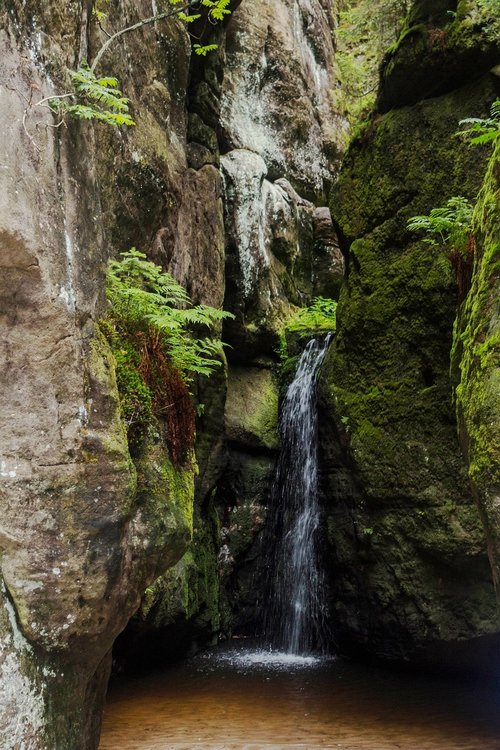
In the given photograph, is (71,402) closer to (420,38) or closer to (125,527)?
(125,527)

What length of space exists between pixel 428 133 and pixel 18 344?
26.4 feet

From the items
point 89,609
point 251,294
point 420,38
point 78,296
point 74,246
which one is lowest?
point 89,609

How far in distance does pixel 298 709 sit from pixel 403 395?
4.68 m

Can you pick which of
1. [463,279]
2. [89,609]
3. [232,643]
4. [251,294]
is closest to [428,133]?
[463,279]

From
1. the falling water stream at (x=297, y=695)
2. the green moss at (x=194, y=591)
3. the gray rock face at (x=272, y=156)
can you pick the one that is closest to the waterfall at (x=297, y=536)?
the falling water stream at (x=297, y=695)

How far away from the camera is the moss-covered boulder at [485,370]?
4.46 metres

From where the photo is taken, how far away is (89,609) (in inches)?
171

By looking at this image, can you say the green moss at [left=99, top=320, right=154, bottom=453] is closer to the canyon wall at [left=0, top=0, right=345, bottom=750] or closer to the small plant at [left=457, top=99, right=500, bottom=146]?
the canyon wall at [left=0, top=0, right=345, bottom=750]

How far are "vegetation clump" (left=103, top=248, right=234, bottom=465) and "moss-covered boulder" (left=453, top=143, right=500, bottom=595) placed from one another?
9.01 ft

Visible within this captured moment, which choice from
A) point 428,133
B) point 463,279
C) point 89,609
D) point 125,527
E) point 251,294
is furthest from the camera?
point 251,294

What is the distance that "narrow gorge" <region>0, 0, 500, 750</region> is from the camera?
434 centimetres

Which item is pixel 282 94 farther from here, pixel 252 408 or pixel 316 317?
pixel 252 408

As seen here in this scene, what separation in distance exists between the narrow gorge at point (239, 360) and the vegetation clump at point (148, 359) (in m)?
0.03

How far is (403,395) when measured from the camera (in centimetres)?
954
